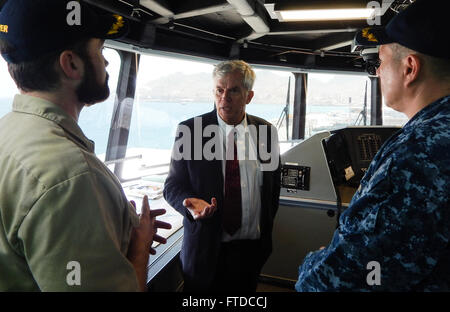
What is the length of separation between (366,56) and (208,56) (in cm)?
212

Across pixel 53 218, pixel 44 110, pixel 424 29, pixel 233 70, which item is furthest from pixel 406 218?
pixel 233 70

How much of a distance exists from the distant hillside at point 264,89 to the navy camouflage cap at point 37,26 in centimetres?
162

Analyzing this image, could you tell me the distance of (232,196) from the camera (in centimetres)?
190

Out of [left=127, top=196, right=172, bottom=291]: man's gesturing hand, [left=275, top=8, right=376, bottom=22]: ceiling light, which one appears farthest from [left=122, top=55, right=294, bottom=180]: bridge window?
[left=127, top=196, right=172, bottom=291]: man's gesturing hand

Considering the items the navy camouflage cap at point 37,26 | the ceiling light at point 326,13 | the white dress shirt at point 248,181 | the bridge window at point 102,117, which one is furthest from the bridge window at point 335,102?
the navy camouflage cap at point 37,26

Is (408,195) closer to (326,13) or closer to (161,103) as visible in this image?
(326,13)

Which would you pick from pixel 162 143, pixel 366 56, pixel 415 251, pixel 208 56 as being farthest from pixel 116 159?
pixel 415 251

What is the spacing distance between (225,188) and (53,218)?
4.34 ft

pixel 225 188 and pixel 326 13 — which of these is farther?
pixel 326 13

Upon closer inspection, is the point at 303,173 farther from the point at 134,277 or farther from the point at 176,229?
the point at 134,277

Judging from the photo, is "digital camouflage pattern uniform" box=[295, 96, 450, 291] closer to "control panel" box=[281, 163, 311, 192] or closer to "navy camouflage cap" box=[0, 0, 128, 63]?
"navy camouflage cap" box=[0, 0, 128, 63]

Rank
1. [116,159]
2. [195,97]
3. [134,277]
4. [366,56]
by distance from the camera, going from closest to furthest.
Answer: [134,277] < [366,56] < [116,159] < [195,97]

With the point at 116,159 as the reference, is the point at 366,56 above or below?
above
